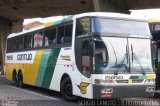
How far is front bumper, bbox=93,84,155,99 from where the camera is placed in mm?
11500

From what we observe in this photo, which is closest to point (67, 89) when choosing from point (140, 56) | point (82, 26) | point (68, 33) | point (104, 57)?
point (68, 33)

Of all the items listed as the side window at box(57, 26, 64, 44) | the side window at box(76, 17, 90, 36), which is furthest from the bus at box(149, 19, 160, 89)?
the side window at box(57, 26, 64, 44)

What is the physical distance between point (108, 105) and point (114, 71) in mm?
1527

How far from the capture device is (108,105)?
41.5 feet

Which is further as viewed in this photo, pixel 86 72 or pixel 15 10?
pixel 15 10

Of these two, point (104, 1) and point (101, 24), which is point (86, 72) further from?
point (104, 1)

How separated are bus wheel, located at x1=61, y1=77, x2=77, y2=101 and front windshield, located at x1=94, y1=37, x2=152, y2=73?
2.33m

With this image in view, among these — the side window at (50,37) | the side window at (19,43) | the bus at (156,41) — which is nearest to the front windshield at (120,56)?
the bus at (156,41)

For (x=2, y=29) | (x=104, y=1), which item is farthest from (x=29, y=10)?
(x=104, y=1)

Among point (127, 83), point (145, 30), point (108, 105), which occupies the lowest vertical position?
point (108, 105)

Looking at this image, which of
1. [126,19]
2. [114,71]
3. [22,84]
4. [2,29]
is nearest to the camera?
[114,71]

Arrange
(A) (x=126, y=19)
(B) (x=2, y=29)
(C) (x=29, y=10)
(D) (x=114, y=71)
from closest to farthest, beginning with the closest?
1. (D) (x=114, y=71)
2. (A) (x=126, y=19)
3. (C) (x=29, y=10)
4. (B) (x=2, y=29)

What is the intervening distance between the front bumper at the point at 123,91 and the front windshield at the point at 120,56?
0.49m

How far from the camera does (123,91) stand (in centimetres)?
1170
